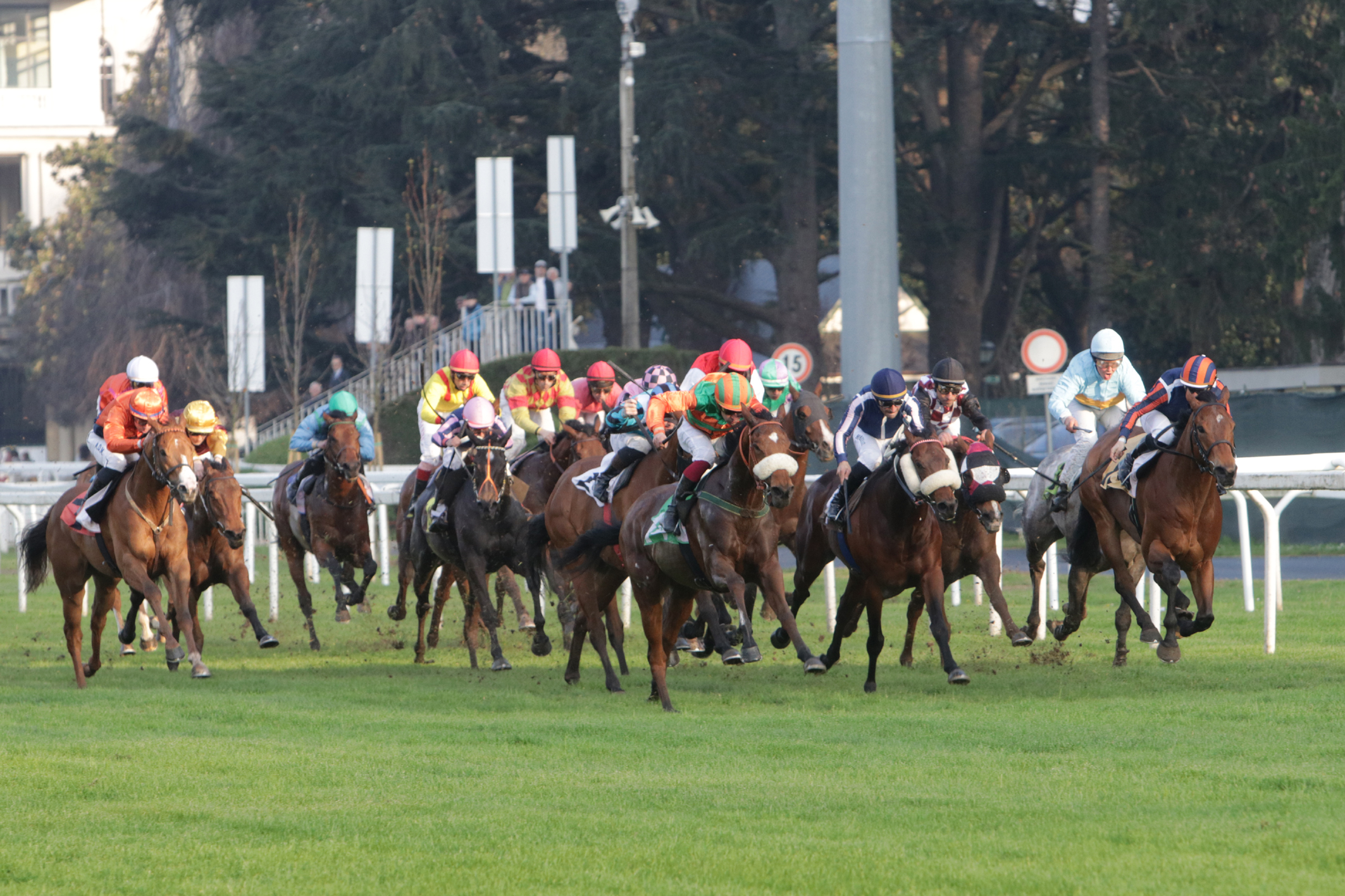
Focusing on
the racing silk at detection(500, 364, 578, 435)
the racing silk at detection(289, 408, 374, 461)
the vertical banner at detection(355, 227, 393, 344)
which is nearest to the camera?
the racing silk at detection(500, 364, 578, 435)

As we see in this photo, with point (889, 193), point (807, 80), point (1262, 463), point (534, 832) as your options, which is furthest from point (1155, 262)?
point (534, 832)

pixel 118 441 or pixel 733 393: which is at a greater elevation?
A: pixel 733 393

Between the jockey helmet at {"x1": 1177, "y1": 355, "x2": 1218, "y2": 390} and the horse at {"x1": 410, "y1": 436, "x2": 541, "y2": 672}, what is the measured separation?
161 inches

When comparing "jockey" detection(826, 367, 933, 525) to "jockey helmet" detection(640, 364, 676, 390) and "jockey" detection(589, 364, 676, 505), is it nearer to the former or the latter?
"jockey" detection(589, 364, 676, 505)

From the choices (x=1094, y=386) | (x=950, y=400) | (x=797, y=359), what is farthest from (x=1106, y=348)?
(x=797, y=359)

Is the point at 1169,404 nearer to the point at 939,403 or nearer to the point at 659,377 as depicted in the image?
the point at 939,403

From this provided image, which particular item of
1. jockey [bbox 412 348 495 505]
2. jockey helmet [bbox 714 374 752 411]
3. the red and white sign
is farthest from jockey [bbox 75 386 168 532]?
the red and white sign

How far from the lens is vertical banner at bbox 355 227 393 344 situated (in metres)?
26.2

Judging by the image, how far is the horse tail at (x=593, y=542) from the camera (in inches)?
385

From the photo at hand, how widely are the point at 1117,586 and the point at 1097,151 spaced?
1988 centimetres

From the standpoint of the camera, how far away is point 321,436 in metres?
13.1

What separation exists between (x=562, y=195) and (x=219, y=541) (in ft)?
52.5

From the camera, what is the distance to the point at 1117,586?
1000 centimetres

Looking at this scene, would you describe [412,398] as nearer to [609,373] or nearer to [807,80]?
[807,80]
